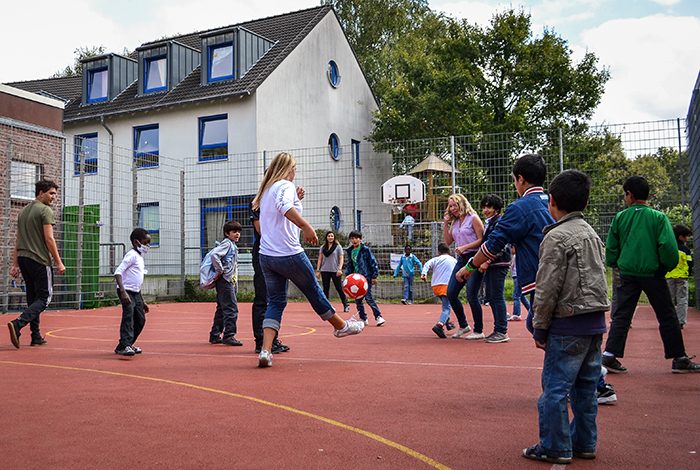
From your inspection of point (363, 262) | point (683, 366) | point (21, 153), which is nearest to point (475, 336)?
point (683, 366)

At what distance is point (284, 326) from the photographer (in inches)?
484

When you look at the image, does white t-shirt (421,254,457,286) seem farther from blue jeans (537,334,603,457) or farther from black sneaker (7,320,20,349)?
blue jeans (537,334,603,457)

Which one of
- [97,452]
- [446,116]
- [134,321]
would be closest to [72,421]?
[97,452]

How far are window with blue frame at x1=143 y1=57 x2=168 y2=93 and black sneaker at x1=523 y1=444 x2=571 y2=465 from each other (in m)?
28.1

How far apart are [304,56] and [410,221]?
40.9 feet

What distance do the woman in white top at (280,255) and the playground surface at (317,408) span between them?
0.46 meters

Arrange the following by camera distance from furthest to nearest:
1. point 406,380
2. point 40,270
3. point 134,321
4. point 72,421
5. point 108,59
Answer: point 108,59 → point 40,270 → point 134,321 → point 406,380 → point 72,421

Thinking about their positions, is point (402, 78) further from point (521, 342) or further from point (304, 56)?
point (521, 342)

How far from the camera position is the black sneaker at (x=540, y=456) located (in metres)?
3.80

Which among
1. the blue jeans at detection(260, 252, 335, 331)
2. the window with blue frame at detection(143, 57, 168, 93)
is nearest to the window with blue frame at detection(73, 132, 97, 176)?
the window with blue frame at detection(143, 57, 168, 93)

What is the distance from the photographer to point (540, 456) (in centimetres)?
385

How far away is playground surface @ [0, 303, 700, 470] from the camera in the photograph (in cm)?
396

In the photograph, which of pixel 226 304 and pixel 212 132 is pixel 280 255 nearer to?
pixel 226 304

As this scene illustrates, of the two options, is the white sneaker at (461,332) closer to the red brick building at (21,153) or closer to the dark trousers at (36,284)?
the dark trousers at (36,284)
